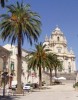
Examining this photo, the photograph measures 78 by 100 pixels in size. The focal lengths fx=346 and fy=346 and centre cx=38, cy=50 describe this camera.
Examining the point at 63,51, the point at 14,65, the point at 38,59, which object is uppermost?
the point at 63,51

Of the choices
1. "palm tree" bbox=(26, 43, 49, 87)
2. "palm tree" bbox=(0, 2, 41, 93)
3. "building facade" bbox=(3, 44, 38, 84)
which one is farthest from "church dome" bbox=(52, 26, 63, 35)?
"palm tree" bbox=(0, 2, 41, 93)

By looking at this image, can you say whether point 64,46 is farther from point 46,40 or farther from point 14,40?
point 14,40

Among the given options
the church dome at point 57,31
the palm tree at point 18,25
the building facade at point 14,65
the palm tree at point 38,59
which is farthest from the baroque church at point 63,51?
the palm tree at point 18,25

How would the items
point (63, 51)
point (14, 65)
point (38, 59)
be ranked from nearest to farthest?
point (38, 59)
point (14, 65)
point (63, 51)

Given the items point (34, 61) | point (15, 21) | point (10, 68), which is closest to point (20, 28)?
point (15, 21)

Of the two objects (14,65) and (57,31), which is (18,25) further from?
(57,31)

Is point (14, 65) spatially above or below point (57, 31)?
below

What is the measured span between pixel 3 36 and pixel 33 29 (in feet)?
14.5

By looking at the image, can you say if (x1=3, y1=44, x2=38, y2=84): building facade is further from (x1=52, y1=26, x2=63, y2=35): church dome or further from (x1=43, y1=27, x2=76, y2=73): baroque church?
(x1=52, y1=26, x2=63, y2=35): church dome

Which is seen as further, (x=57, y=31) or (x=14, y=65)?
(x=57, y=31)

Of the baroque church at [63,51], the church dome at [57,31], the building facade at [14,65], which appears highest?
the church dome at [57,31]

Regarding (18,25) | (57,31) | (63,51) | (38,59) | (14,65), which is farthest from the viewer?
(57,31)

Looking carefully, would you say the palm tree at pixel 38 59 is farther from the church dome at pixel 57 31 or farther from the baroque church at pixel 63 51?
the church dome at pixel 57 31

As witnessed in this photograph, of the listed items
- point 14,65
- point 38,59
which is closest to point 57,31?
point 14,65
